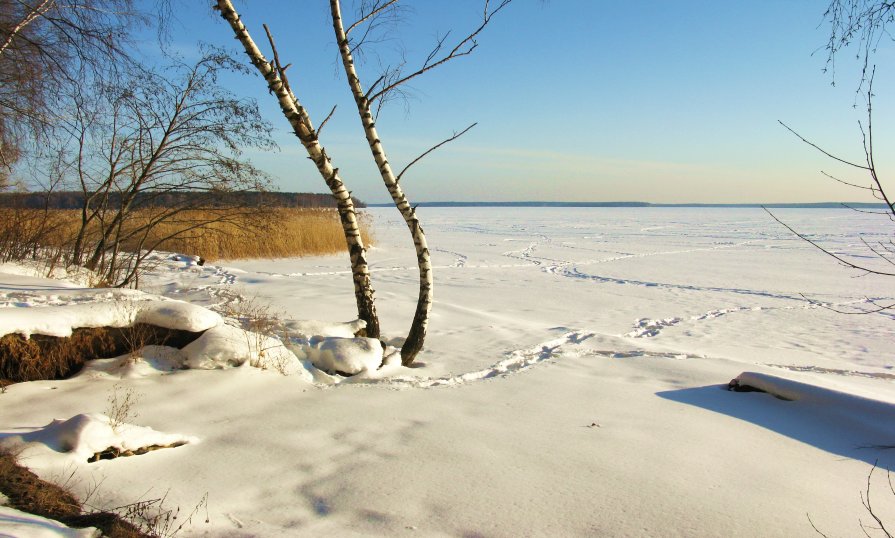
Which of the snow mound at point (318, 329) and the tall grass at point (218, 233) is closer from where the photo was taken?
the snow mound at point (318, 329)

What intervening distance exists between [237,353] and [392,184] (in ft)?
6.67

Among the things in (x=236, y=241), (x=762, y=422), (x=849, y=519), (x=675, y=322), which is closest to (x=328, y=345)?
(x=762, y=422)

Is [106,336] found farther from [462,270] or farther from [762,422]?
[462,270]

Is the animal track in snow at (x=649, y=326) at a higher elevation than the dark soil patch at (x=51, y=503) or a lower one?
lower

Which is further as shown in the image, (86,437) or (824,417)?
(824,417)

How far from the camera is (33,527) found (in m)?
1.95

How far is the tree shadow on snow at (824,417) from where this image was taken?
3.37 m

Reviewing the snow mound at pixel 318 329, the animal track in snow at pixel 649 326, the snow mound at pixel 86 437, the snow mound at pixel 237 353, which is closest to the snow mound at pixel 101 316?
the snow mound at pixel 237 353

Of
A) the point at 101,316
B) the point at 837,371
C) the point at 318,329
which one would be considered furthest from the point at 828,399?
the point at 101,316

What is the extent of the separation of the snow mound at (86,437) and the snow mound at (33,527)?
1.69 ft

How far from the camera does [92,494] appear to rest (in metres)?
2.38

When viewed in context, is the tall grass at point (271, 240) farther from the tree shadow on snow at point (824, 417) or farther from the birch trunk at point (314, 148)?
the tree shadow on snow at point (824, 417)

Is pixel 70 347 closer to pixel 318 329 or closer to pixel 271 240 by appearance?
pixel 318 329

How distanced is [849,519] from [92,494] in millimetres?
3145
